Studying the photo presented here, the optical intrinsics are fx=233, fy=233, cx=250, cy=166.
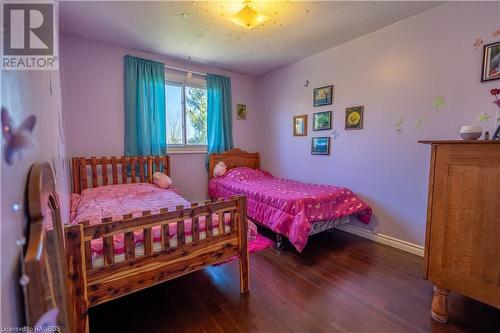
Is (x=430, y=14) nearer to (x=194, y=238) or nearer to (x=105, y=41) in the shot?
(x=194, y=238)

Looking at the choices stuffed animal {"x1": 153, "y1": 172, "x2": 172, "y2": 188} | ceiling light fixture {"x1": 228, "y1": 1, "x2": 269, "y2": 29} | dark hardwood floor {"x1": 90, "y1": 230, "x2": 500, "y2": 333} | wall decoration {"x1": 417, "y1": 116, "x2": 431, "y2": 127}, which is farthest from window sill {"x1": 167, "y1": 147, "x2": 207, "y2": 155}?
wall decoration {"x1": 417, "y1": 116, "x2": 431, "y2": 127}

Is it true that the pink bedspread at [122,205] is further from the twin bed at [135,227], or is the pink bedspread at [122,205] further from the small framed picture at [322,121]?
the small framed picture at [322,121]

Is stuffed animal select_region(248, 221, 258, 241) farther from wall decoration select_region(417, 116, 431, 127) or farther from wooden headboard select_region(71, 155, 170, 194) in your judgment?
wall decoration select_region(417, 116, 431, 127)

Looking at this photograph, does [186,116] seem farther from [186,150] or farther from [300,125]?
[300,125]

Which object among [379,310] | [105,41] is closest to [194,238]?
[379,310]

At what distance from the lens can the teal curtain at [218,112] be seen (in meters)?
3.99

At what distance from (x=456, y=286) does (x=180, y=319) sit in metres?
1.82

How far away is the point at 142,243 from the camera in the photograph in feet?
4.94

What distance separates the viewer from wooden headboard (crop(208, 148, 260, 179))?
405 centimetres

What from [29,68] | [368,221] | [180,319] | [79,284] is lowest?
[180,319]

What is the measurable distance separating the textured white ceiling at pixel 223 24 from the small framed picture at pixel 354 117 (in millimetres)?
880

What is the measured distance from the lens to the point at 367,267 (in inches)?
89.0

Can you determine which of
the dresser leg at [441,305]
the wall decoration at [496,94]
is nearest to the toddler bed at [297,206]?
the dresser leg at [441,305]

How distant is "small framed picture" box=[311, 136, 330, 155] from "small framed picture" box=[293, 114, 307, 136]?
0.24 metres
